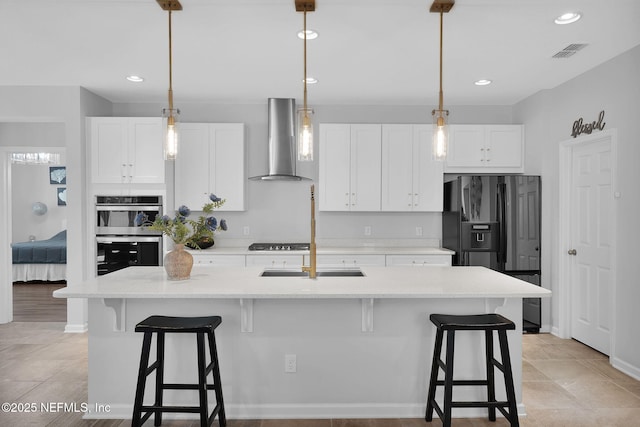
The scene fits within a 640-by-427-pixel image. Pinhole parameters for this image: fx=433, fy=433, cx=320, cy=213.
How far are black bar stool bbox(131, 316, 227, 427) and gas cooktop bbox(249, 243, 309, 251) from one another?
2281 mm

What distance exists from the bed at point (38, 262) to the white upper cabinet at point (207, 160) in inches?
153

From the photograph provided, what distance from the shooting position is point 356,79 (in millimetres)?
4230

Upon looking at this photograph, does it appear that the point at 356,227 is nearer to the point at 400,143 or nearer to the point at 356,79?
the point at 400,143

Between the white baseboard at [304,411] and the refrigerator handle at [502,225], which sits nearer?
the white baseboard at [304,411]

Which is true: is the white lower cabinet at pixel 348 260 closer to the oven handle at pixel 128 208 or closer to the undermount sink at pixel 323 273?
the undermount sink at pixel 323 273

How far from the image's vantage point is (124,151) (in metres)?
4.68

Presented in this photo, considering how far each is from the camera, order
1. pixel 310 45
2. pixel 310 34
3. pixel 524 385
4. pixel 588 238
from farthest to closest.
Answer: pixel 588 238 → pixel 310 45 → pixel 524 385 → pixel 310 34

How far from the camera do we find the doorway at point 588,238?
3816 millimetres

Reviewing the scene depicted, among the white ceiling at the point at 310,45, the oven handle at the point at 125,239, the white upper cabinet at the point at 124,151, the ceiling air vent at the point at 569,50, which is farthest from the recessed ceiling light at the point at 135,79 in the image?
the ceiling air vent at the point at 569,50

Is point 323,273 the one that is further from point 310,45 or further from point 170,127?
point 310,45

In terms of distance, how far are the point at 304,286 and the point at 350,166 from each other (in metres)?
2.61

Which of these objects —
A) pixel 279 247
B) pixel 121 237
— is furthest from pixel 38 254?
pixel 279 247

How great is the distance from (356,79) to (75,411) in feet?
11.7

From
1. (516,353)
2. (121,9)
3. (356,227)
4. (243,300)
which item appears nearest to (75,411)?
(243,300)
